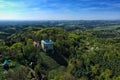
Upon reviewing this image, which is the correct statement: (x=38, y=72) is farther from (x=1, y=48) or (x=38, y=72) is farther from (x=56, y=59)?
(x=1, y=48)

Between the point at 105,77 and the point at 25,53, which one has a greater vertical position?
the point at 25,53

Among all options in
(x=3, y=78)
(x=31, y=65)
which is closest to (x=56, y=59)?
(x=31, y=65)

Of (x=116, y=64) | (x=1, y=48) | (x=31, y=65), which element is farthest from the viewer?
(x=1, y=48)

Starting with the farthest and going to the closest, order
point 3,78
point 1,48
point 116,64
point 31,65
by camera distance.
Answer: point 1,48 → point 116,64 → point 31,65 → point 3,78

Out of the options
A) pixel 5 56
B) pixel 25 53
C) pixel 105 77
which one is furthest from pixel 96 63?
pixel 5 56

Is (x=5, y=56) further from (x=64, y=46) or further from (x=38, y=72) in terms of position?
(x=64, y=46)

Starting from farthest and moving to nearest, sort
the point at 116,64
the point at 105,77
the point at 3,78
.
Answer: the point at 116,64, the point at 105,77, the point at 3,78

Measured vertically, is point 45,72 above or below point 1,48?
below

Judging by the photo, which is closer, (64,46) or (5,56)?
(5,56)

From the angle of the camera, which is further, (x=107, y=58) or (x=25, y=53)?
(x=107, y=58)
